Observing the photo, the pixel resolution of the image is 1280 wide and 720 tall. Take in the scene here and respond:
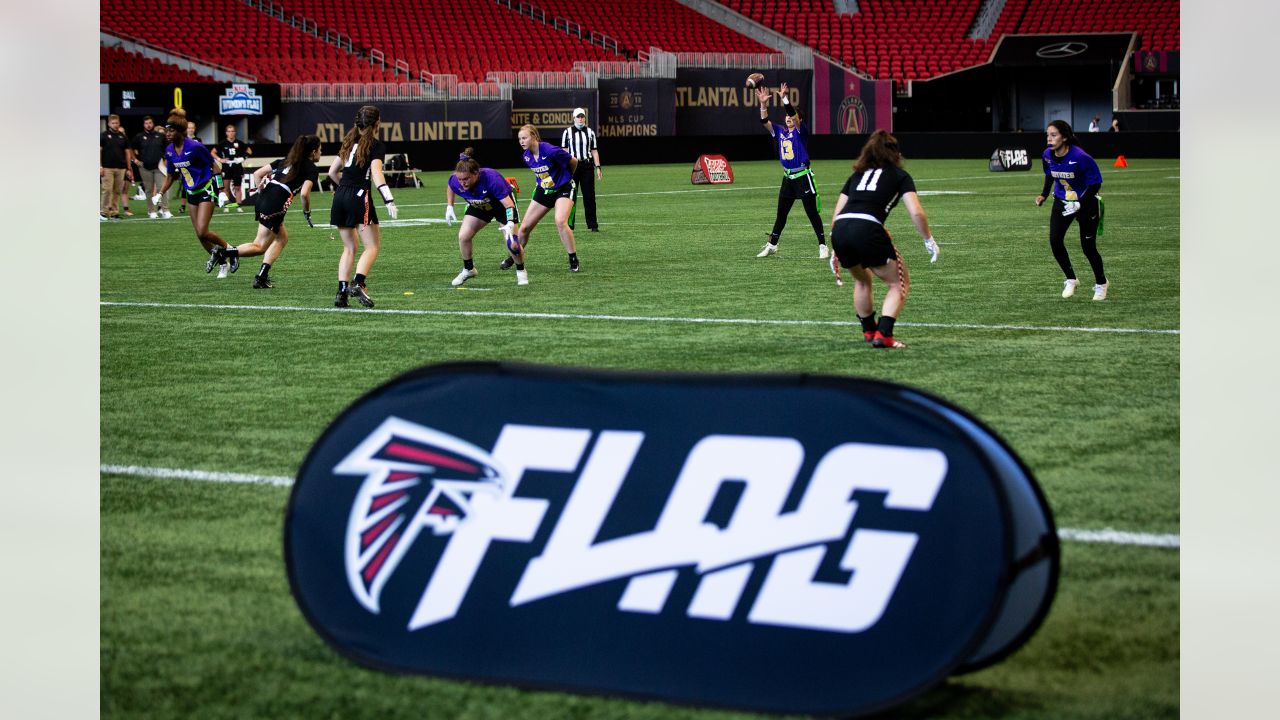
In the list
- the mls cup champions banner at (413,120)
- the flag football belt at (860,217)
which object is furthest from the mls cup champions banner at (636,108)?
the flag football belt at (860,217)

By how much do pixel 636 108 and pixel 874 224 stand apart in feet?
127

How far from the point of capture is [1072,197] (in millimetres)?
13070

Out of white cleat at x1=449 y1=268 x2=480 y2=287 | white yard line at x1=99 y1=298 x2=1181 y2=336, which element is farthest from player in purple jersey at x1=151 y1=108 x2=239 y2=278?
white cleat at x1=449 y1=268 x2=480 y2=287

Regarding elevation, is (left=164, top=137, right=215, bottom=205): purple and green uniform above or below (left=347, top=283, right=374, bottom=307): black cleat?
above

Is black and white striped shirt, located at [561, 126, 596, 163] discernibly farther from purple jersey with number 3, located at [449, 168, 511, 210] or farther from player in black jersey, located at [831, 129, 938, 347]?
player in black jersey, located at [831, 129, 938, 347]

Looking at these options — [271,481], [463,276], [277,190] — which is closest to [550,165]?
[463,276]

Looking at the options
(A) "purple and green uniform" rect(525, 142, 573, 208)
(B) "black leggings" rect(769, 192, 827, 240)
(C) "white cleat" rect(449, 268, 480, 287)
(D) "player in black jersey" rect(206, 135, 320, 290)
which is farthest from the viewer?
(B) "black leggings" rect(769, 192, 827, 240)

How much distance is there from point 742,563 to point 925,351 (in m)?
6.40

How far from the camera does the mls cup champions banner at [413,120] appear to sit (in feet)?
133

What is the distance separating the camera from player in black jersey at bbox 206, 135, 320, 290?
14.1m

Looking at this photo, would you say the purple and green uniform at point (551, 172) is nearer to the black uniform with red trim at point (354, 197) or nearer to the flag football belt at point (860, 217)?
the black uniform with red trim at point (354, 197)

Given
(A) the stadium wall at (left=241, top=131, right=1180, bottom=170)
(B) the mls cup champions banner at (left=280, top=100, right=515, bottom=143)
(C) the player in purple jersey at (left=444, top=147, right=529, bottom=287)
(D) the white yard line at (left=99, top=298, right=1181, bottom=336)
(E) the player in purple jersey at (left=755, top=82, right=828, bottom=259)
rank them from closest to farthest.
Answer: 1. (D) the white yard line at (left=99, top=298, right=1181, bottom=336)
2. (C) the player in purple jersey at (left=444, top=147, right=529, bottom=287)
3. (E) the player in purple jersey at (left=755, top=82, right=828, bottom=259)
4. (B) the mls cup champions banner at (left=280, top=100, right=515, bottom=143)
5. (A) the stadium wall at (left=241, top=131, right=1180, bottom=170)

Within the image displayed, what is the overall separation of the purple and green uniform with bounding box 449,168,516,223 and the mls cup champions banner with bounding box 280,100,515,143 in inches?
1042

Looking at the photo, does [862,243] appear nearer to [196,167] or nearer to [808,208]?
[808,208]
